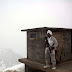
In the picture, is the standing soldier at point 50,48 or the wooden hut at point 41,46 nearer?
the standing soldier at point 50,48

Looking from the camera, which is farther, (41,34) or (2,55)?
(2,55)

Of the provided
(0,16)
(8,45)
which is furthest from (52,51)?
(8,45)

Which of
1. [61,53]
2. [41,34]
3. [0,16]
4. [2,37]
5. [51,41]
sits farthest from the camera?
[2,37]

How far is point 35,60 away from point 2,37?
15.1 meters

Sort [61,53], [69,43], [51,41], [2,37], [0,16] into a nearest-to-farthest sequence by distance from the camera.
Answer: [51,41] → [61,53] → [69,43] → [0,16] → [2,37]

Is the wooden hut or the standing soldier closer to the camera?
the standing soldier

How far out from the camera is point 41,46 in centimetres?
683

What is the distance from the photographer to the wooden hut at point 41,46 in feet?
22.3

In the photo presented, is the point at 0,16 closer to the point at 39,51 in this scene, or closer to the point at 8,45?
the point at 8,45

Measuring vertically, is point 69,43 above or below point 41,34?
below

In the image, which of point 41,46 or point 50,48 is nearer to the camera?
point 50,48

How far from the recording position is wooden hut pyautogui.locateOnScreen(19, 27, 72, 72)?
679cm

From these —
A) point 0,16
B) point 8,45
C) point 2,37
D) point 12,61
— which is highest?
point 0,16

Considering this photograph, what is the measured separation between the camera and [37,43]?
7.17m
